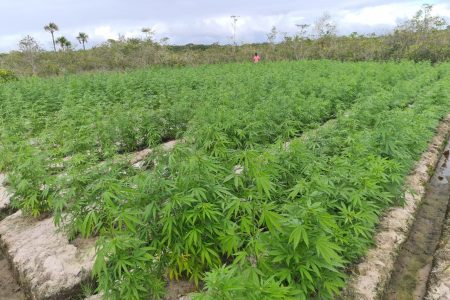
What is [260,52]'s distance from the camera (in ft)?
99.6

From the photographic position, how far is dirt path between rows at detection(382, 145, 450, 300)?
3471 millimetres

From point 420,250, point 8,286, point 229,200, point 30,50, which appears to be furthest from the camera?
point 30,50

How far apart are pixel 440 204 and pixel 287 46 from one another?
2751 centimetres

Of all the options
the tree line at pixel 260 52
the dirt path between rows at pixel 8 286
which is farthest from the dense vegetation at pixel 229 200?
the tree line at pixel 260 52

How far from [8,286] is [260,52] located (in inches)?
1138

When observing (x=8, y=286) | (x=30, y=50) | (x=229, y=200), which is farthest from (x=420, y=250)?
(x=30, y=50)

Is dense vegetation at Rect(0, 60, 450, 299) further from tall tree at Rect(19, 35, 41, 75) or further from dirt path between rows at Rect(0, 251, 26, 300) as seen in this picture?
tall tree at Rect(19, 35, 41, 75)

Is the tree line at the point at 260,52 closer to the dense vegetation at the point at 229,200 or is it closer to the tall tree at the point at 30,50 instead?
the tall tree at the point at 30,50

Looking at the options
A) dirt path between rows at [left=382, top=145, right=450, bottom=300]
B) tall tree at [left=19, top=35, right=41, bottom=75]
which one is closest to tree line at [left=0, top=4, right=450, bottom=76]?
tall tree at [left=19, top=35, right=41, bottom=75]

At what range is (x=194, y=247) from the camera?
9.74ft

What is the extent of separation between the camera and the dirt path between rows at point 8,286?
366cm

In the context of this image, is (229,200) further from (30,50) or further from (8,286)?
(30,50)

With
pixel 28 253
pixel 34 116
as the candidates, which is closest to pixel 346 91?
pixel 34 116

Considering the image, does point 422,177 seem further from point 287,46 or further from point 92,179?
point 287,46
